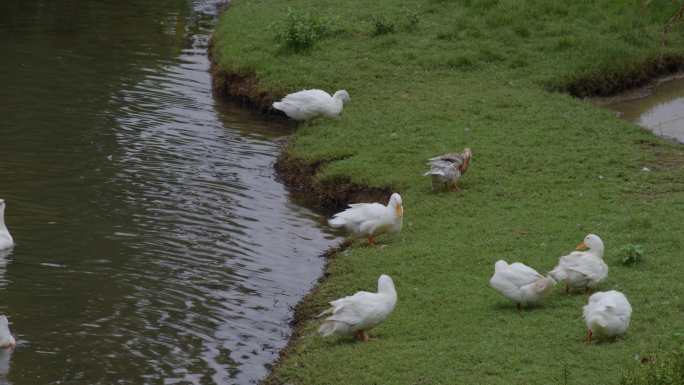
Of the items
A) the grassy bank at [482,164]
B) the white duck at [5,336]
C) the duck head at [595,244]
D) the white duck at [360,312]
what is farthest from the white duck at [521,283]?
the white duck at [5,336]

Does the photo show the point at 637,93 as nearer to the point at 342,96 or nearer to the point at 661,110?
the point at 661,110

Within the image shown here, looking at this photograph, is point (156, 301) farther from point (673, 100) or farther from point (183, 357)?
point (673, 100)

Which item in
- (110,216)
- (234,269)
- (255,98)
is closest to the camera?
(234,269)

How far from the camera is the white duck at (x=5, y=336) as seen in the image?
38.2ft

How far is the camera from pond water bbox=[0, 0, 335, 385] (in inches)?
481

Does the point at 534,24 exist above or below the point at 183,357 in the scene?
above

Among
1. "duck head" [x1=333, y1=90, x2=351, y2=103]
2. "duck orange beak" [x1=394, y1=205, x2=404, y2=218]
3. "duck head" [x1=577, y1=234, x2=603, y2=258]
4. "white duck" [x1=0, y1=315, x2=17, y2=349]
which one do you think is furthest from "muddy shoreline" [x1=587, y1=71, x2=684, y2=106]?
"white duck" [x1=0, y1=315, x2=17, y2=349]

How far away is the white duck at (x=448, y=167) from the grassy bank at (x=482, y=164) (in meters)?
0.31

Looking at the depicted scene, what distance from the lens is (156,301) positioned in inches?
531

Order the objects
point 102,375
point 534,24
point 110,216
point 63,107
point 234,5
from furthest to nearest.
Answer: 1. point 234,5
2. point 534,24
3. point 63,107
4. point 110,216
5. point 102,375

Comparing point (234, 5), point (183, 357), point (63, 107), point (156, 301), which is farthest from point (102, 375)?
point (234, 5)

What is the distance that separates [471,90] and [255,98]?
4874 millimetres

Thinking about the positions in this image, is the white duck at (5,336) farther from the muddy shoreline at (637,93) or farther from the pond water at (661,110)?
the muddy shoreline at (637,93)

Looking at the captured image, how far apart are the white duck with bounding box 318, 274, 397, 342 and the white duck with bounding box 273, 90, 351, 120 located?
968cm
